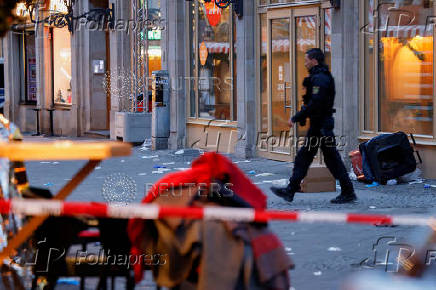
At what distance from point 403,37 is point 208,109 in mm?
6235

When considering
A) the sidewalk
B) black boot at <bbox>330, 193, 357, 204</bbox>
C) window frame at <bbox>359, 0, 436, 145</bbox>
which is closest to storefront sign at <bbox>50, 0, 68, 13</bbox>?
the sidewalk

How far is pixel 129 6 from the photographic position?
74.1ft

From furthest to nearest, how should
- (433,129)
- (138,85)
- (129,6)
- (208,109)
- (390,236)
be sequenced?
(129,6), (138,85), (208,109), (433,129), (390,236)

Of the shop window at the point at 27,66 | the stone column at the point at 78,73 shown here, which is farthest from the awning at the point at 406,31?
the shop window at the point at 27,66

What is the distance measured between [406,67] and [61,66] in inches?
598

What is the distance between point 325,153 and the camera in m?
11.2

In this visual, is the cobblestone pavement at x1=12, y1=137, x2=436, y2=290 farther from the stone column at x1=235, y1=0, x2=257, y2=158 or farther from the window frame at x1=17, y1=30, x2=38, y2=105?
the window frame at x1=17, y1=30, x2=38, y2=105

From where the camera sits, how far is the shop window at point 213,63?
18.1 metres

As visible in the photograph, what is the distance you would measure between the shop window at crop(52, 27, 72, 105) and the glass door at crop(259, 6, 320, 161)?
35.1 ft

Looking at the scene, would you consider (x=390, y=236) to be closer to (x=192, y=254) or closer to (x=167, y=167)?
(x=192, y=254)

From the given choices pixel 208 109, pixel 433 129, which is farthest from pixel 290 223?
pixel 208 109

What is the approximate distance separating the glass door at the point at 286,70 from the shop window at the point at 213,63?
1368 mm

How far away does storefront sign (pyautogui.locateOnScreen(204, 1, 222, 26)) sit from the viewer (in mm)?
18547

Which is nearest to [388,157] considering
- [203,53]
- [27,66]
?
[203,53]
